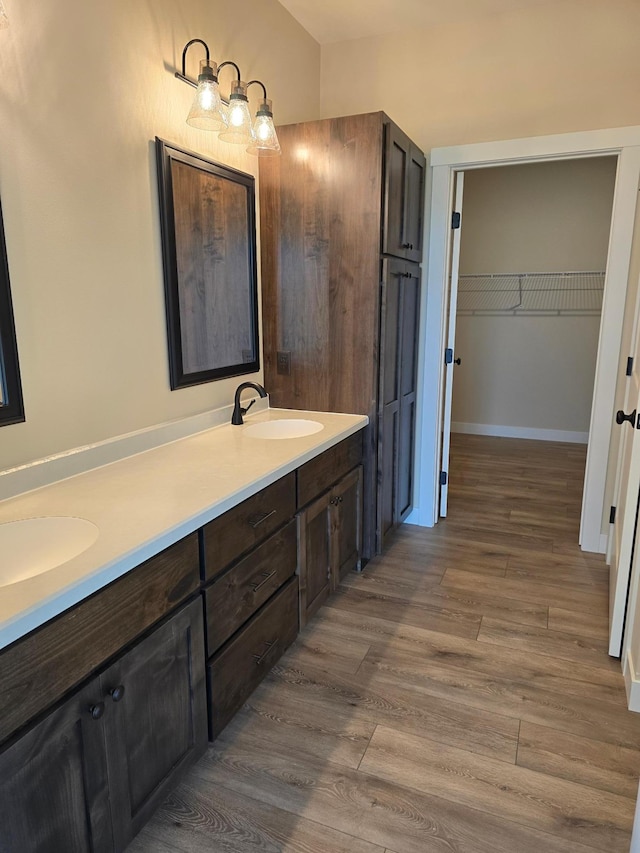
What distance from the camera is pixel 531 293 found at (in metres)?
5.37

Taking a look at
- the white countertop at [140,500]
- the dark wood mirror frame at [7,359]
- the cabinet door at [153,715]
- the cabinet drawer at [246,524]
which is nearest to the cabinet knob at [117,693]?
the cabinet door at [153,715]

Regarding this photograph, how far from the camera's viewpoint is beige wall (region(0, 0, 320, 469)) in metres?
1.47

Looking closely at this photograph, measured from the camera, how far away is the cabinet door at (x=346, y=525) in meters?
2.35

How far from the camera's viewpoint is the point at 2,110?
4.55 ft

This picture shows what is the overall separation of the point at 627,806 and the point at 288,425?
5.74 ft

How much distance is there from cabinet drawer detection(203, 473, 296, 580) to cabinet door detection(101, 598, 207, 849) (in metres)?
0.13

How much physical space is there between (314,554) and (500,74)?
257cm

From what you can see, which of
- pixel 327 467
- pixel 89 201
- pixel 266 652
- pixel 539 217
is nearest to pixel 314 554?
pixel 327 467

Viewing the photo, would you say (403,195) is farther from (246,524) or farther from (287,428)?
(246,524)

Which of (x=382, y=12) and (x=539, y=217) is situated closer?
(x=382, y=12)

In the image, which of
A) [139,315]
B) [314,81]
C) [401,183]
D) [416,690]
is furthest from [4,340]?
[314,81]

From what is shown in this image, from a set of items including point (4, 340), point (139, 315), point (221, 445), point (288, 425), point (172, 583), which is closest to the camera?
point (172, 583)

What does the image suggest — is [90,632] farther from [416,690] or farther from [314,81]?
[314,81]

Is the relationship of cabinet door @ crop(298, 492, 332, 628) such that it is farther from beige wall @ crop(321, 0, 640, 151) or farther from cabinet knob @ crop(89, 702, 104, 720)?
beige wall @ crop(321, 0, 640, 151)
